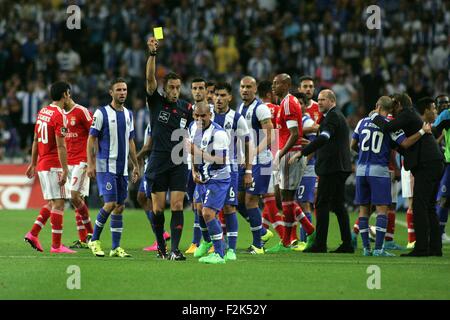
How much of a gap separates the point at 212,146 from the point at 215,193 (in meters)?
0.60

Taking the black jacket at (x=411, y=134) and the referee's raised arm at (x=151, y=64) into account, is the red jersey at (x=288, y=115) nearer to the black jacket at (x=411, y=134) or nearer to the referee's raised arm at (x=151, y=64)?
the black jacket at (x=411, y=134)

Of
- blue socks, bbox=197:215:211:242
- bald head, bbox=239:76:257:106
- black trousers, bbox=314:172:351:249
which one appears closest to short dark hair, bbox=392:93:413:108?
black trousers, bbox=314:172:351:249

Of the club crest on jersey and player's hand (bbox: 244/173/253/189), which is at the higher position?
the club crest on jersey

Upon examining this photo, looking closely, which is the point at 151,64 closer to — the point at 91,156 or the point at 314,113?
the point at 91,156

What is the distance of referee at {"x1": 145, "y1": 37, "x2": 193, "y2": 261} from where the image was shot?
13.1 m

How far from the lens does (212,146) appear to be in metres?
12.7

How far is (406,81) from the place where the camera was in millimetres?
26469

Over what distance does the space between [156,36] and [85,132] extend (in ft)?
12.5

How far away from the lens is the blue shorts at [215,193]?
41.6 feet

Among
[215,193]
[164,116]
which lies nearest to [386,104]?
[215,193]

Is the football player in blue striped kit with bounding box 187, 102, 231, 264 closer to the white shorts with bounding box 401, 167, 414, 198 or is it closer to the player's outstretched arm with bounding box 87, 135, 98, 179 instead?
the player's outstretched arm with bounding box 87, 135, 98, 179

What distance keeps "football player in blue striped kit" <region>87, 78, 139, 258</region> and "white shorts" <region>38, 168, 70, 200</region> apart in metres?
0.64
